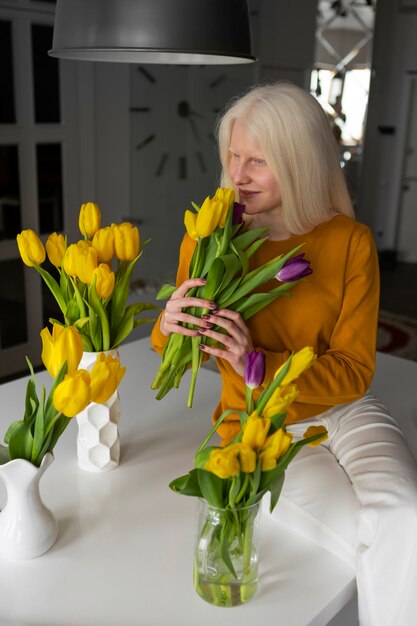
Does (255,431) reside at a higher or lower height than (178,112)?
lower

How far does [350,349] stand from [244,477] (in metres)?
0.50

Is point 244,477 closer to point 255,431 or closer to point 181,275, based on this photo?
point 255,431

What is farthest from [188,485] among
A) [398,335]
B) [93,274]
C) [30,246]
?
[398,335]

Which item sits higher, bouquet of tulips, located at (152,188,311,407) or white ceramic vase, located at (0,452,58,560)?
bouquet of tulips, located at (152,188,311,407)

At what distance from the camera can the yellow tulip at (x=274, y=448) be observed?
81 centimetres

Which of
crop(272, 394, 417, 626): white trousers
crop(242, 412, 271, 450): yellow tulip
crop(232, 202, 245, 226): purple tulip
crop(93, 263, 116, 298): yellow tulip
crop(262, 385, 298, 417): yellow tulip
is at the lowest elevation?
crop(272, 394, 417, 626): white trousers

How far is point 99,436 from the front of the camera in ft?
3.95

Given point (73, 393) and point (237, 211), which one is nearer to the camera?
point (73, 393)

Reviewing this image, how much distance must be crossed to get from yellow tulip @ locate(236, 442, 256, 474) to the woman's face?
0.58 metres

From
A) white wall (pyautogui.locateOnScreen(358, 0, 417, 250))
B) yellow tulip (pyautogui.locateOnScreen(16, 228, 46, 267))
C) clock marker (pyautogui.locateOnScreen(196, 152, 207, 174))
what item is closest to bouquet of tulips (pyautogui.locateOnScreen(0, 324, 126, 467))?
yellow tulip (pyautogui.locateOnScreen(16, 228, 46, 267))

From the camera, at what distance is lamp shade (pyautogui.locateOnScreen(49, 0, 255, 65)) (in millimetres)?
925

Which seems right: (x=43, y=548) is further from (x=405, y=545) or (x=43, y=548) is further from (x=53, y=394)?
(x=405, y=545)

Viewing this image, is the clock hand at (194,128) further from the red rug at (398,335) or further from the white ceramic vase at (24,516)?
the white ceramic vase at (24,516)

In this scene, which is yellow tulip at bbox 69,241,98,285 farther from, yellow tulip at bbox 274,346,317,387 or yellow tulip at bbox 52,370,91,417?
yellow tulip at bbox 274,346,317,387
